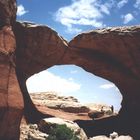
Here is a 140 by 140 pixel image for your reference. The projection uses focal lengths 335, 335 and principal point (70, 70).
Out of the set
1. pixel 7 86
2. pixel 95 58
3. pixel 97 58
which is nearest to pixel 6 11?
pixel 7 86

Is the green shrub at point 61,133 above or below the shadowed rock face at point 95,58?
below

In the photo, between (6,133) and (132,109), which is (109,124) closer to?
(132,109)

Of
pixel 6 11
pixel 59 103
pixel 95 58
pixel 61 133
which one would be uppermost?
pixel 6 11

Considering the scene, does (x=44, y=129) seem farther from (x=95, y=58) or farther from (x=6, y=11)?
(x=95, y=58)

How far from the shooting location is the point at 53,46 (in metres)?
26.7

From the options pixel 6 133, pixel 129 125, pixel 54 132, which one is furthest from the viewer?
pixel 129 125

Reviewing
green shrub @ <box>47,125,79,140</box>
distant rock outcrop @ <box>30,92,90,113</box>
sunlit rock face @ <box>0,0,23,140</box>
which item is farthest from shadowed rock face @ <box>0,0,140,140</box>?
distant rock outcrop @ <box>30,92,90,113</box>

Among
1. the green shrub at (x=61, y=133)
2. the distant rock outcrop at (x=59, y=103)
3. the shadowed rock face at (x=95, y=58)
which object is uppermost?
the shadowed rock face at (x=95, y=58)

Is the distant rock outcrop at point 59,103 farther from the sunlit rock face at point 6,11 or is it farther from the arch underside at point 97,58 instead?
the sunlit rock face at point 6,11

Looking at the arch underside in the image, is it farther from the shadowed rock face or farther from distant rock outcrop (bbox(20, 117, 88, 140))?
distant rock outcrop (bbox(20, 117, 88, 140))

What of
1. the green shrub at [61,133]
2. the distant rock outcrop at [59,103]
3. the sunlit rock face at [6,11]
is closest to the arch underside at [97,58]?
the sunlit rock face at [6,11]

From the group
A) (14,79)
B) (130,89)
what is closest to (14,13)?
(14,79)

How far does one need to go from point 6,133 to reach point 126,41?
12240mm

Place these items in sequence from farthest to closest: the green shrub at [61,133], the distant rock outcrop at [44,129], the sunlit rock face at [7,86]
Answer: the distant rock outcrop at [44,129]
the green shrub at [61,133]
the sunlit rock face at [7,86]
